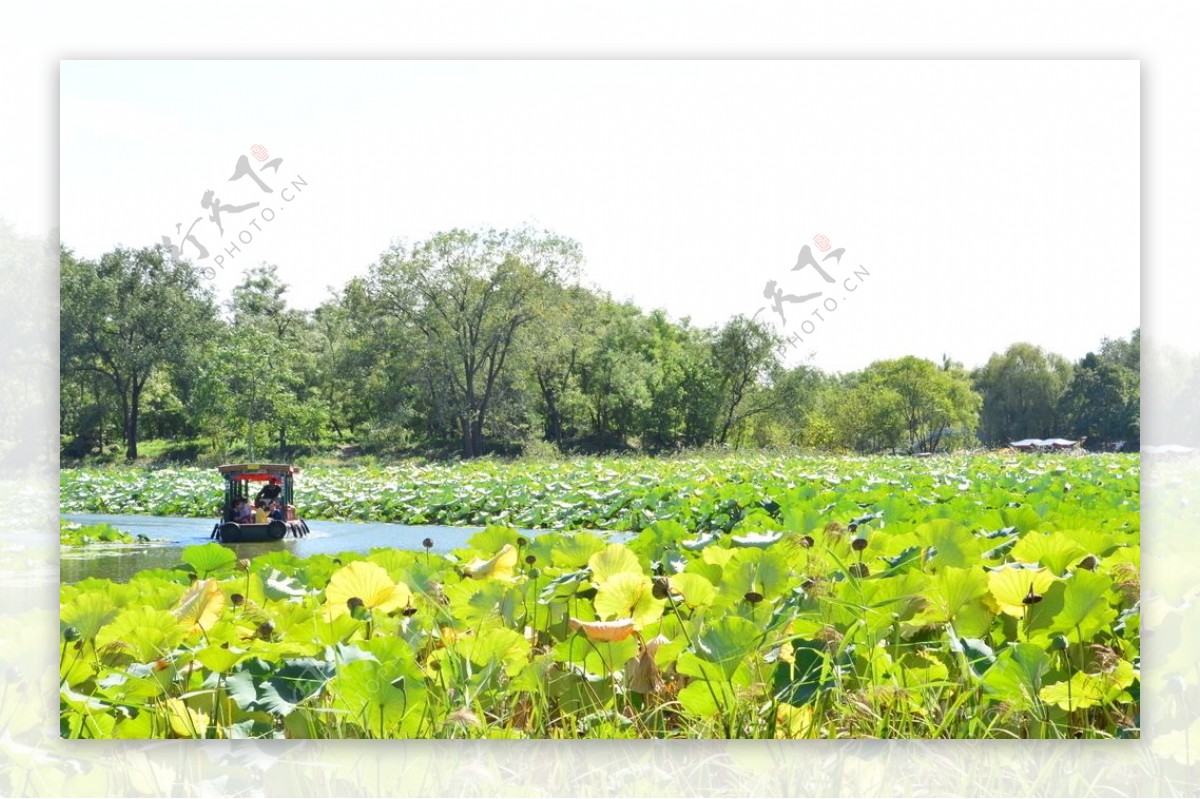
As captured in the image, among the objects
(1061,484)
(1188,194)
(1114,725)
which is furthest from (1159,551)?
(1188,194)

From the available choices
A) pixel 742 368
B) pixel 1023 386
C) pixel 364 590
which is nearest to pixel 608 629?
pixel 364 590

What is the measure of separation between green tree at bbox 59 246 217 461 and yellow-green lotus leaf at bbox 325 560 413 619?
4.93ft

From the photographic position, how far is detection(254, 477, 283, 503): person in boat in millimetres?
3391

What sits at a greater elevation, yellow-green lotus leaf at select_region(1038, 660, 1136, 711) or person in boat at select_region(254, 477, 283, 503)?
person in boat at select_region(254, 477, 283, 503)

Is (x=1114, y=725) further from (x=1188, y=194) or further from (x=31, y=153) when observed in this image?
(x=31, y=153)

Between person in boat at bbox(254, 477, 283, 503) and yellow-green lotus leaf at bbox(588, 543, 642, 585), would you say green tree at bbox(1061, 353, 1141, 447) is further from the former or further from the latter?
person in boat at bbox(254, 477, 283, 503)

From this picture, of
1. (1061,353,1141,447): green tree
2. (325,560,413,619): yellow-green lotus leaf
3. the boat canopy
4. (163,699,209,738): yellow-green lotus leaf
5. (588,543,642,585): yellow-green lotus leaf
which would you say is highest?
(1061,353,1141,447): green tree

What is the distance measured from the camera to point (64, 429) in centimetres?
308

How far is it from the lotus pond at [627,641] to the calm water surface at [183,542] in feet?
Answer: 2.61

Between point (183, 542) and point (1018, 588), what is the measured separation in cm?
285

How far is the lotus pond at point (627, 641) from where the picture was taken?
1.93 m

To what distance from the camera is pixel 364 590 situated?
2049 millimetres

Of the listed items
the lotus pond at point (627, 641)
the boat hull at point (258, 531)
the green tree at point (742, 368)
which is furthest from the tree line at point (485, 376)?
the lotus pond at point (627, 641)

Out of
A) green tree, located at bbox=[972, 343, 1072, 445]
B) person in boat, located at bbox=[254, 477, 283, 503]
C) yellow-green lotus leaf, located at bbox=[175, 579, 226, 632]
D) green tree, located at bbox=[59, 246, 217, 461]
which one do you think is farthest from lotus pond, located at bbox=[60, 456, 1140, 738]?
green tree, located at bbox=[59, 246, 217, 461]
